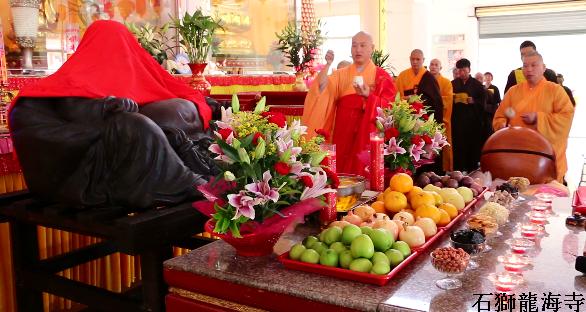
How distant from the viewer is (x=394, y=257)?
4.60 ft

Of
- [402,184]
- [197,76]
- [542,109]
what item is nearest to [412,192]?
[402,184]

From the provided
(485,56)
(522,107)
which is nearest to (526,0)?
(485,56)

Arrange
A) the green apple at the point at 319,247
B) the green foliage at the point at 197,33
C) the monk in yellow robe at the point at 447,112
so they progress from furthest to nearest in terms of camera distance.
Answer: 1. the monk in yellow robe at the point at 447,112
2. the green foliage at the point at 197,33
3. the green apple at the point at 319,247

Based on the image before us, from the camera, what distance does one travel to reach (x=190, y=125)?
3.05 m

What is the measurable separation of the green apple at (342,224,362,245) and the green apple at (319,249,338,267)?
7 cm

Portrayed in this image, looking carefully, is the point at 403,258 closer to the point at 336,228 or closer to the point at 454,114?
the point at 336,228

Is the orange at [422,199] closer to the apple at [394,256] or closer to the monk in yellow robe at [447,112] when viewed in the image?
the apple at [394,256]

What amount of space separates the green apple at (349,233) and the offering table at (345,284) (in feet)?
0.45

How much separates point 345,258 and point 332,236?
0.12 metres

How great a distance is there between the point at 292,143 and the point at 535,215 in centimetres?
86

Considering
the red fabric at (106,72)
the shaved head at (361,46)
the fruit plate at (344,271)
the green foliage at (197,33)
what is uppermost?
the green foliage at (197,33)

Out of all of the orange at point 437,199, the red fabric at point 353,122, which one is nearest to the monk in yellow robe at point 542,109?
the red fabric at point 353,122

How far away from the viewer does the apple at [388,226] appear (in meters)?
1.55

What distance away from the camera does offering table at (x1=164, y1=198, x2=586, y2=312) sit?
4.06ft
